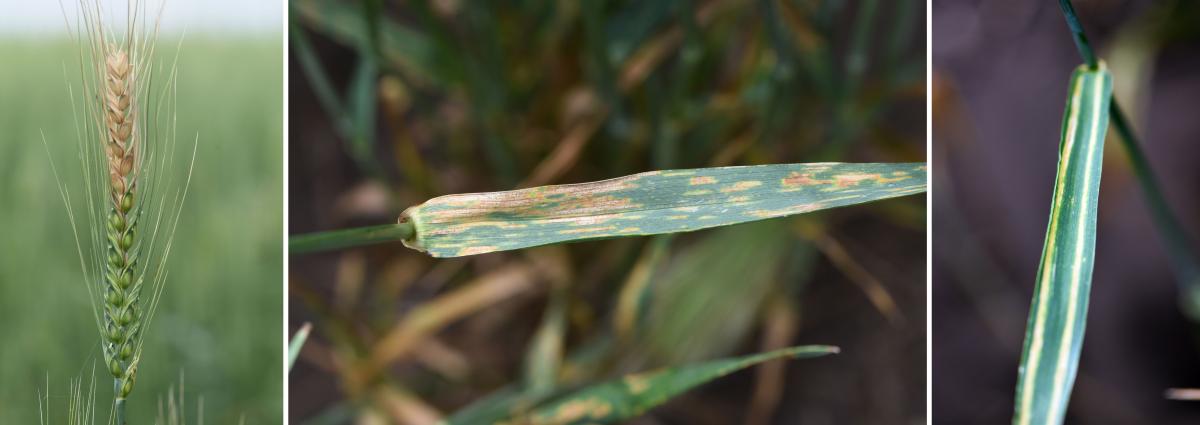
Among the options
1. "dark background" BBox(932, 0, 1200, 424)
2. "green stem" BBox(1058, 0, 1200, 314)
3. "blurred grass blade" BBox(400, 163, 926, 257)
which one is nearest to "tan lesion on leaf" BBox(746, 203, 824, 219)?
"blurred grass blade" BBox(400, 163, 926, 257)

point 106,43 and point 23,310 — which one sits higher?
point 106,43

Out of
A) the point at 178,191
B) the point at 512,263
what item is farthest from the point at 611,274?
the point at 178,191

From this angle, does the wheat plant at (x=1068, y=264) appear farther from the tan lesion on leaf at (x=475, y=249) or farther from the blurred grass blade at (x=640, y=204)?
the tan lesion on leaf at (x=475, y=249)

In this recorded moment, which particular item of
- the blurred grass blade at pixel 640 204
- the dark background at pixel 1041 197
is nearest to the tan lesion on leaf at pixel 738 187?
the blurred grass blade at pixel 640 204

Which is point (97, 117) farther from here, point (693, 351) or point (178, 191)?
point (693, 351)

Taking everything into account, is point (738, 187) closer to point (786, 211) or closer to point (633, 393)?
point (786, 211)

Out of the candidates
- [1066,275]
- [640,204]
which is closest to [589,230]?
[640,204]
